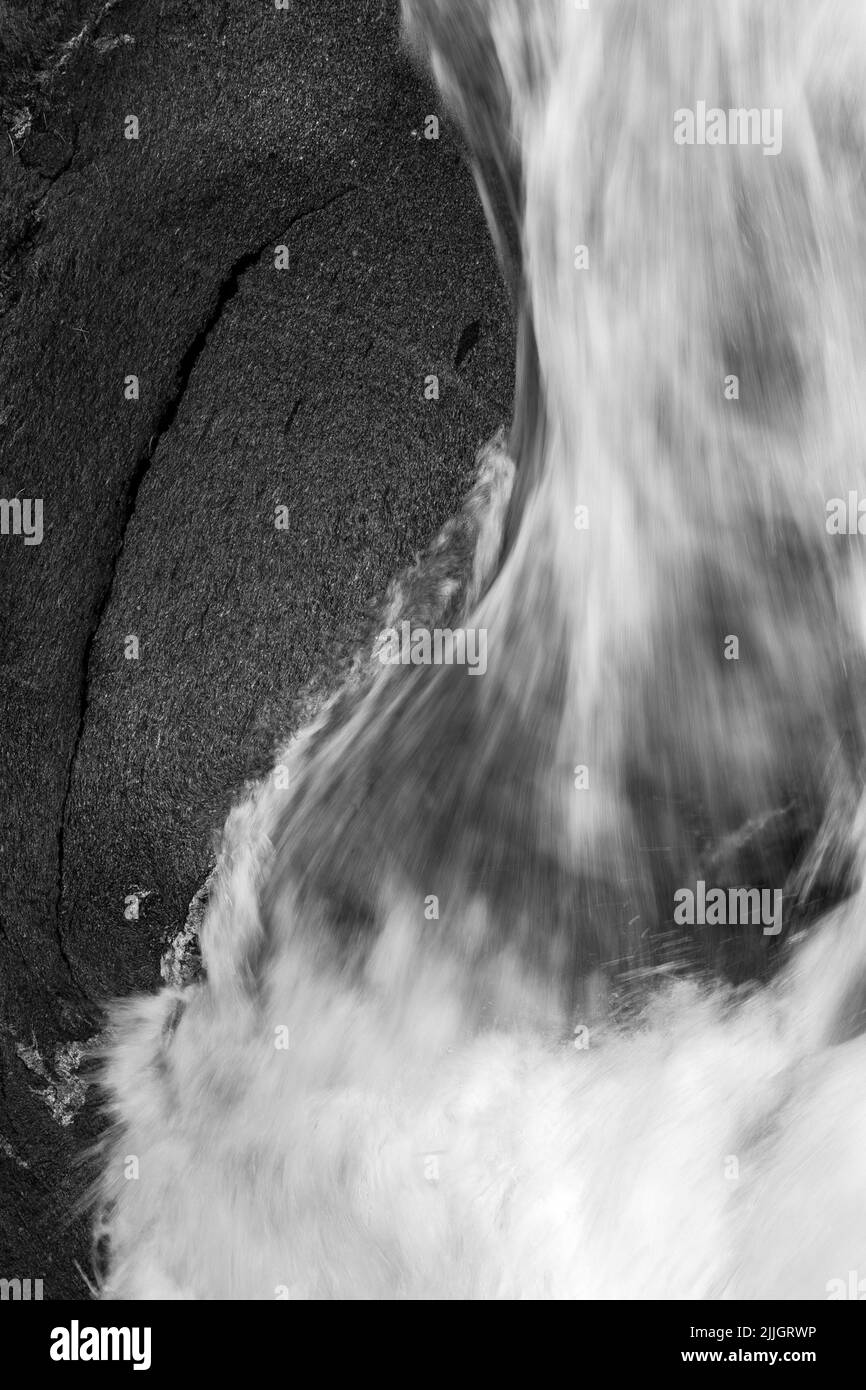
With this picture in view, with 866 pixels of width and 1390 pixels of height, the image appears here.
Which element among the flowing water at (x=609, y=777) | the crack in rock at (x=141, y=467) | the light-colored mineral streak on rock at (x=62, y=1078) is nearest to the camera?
the flowing water at (x=609, y=777)

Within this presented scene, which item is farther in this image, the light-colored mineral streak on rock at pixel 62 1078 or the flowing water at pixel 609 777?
the light-colored mineral streak on rock at pixel 62 1078

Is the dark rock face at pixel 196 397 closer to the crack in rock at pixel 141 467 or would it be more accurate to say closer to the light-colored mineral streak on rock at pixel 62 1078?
the crack in rock at pixel 141 467

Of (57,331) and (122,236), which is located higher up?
(122,236)

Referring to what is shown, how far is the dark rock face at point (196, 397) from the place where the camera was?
3.61m

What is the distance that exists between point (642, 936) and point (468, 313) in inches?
86.5

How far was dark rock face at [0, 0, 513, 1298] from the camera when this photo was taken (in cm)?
361

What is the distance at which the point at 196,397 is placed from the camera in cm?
367

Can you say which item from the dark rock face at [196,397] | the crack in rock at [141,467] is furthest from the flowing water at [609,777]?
the crack in rock at [141,467]

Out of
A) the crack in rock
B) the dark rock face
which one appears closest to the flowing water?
the dark rock face

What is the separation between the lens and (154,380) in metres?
3.67

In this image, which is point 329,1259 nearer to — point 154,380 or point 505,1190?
point 505,1190

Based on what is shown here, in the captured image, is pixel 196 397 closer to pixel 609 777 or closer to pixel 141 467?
pixel 141 467

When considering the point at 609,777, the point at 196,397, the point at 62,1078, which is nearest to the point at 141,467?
the point at 196,397
